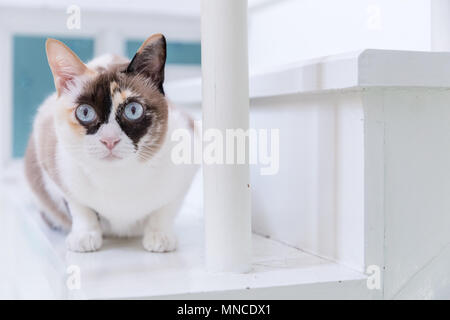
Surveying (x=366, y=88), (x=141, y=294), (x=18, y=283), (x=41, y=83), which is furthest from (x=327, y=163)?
(x=41, y=83)

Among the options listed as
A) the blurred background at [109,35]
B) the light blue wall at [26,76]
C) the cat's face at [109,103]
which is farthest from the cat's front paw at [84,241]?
the light blue wall at [26,76]

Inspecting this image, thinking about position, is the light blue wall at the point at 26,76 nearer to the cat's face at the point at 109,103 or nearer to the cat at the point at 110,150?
the cat at the point at 110,150

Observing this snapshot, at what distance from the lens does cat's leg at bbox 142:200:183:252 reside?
0.88 m

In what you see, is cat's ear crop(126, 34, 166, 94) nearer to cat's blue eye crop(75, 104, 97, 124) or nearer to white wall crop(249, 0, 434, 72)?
cat's blue eye crop(75, 104, 97, 124)

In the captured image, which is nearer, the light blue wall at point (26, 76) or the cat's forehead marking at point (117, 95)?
the cat's forehead marking at point (117, 95)

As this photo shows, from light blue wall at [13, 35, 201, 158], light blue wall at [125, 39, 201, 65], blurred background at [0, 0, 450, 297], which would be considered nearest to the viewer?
blurred background at [0, 0, 450, 297]

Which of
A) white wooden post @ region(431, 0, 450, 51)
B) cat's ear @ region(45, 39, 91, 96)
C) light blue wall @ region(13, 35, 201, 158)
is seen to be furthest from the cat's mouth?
light blue wall @ region(13, 35, 201, 158)

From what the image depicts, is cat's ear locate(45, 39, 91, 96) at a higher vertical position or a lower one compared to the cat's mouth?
higher

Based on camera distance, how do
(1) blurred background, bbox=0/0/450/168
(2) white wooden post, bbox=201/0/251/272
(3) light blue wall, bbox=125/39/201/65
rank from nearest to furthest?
(2) white wooden post, bbox=201/0/251/272 → (1) blurred background, bbox=0/0/450/168 → (3) light blue wall, bbox=125/39/201/65

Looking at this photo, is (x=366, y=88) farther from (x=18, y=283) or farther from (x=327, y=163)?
(x=18, y=283)

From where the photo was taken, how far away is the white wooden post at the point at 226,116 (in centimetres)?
72

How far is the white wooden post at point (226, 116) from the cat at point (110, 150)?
0.07 meters

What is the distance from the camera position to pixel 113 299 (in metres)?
0.66

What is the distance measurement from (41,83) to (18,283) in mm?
793
